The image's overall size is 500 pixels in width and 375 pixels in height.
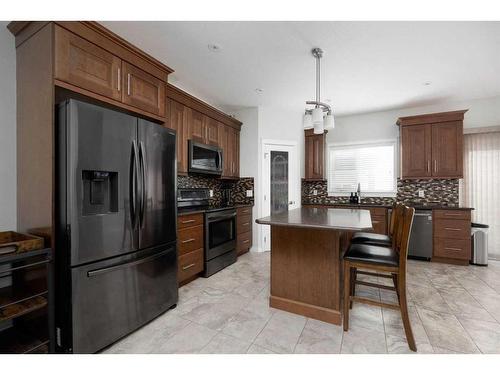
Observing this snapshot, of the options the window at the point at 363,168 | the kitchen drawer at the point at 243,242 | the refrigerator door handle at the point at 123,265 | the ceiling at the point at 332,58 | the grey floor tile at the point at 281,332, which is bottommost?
the grey floor tile at the point at 281,332

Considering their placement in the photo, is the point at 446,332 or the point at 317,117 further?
the point at 317,117

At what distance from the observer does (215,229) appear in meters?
3.26

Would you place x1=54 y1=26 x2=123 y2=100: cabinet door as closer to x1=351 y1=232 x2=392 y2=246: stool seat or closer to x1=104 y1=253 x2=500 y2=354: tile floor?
x1=104 y1=253 x2=500 y2=354: tile floor

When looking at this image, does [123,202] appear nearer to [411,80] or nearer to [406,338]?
[406,338]

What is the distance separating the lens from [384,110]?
14.6ft

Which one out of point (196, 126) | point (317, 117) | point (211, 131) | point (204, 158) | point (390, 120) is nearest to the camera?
point (317, 117)

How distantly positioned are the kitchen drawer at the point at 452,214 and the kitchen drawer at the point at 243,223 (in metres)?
3.03

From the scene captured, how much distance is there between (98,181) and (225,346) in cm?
156

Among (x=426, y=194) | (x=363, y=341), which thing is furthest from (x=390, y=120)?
(x=363, y=341)

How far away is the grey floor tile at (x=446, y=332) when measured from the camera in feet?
5.63

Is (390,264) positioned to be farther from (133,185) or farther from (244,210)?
(244,210)

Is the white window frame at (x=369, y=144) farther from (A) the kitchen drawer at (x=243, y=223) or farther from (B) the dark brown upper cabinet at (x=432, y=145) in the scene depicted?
(A) the kitchen drawer at (x=243, y=223)

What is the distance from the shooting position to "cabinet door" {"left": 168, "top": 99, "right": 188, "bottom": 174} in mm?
2980

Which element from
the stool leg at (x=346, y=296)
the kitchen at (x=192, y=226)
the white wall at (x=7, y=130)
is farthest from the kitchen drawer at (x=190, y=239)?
the stool leg at (x=346, y=296)
